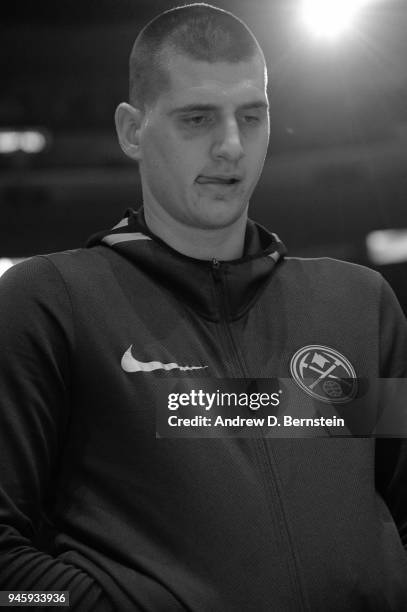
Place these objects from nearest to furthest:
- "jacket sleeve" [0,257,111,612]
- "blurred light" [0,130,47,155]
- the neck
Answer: "jacket sleeve" [0,257,111,612] < the neck < "blurred light" [0,130,47,155]

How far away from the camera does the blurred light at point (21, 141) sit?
201 inches

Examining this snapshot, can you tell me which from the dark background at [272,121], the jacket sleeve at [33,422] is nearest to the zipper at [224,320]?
the jacket sleeve at [33,422]

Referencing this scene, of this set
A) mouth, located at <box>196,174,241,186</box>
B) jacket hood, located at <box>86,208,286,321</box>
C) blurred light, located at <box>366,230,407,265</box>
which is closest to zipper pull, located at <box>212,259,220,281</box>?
jacket hood, located at <box>86,208,286,321</box>

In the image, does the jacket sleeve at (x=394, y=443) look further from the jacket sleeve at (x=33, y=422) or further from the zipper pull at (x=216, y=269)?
the jacket sleeve at (x=33, y=422)

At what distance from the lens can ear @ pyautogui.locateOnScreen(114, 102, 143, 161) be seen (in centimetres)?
119

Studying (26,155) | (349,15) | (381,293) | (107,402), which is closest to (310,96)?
(349,15)

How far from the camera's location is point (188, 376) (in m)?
1.03

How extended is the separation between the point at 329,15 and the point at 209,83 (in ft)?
5.63

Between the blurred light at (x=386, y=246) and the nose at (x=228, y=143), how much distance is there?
14.0 feet

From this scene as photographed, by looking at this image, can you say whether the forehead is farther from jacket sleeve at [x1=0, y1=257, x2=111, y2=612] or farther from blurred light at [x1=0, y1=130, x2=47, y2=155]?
blurred light at [x1=0, y1=130, x2=47, y2=155]

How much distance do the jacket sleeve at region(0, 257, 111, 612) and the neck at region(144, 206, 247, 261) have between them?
8.1 inches

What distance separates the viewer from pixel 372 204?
18.5ft

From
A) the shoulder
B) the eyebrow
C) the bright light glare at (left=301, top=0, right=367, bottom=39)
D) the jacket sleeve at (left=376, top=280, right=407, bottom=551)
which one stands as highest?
the bright light glare at (left=301, top=0, right=367, bottom=39)

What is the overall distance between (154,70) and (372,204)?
472 centimetres
